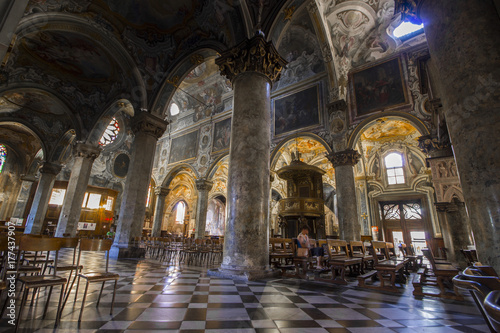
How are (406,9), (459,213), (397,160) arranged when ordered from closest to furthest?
(406,9) < (459,213) < (397,160)

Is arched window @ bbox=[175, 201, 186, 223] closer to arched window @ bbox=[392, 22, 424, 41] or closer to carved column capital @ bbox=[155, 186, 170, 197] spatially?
carved column capital @ bbox=[155, 186, 170, 197]

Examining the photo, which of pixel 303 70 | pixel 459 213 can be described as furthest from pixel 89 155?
pixel 459 213

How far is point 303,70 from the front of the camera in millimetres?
14227

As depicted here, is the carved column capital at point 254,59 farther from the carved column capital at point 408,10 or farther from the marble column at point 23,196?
the marble column at point 23,196

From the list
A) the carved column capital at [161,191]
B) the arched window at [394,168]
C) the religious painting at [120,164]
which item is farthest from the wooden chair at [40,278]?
the religious painting at [120,164]

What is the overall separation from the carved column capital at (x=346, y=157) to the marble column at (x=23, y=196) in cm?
2287

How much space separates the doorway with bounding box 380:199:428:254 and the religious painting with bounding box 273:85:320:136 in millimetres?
7835

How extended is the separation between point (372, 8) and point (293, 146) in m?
8.43

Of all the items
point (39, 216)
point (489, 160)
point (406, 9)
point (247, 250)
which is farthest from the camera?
point (39, 216)

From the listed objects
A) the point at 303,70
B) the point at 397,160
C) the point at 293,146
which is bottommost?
the point at 397,160

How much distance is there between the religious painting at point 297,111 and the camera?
13.1 meters

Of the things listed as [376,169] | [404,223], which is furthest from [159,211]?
[404,223]

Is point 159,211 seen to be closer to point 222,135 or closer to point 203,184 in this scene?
point 203,184

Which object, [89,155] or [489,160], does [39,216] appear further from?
[489,160]
